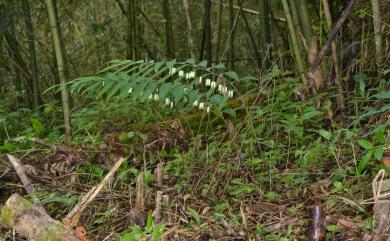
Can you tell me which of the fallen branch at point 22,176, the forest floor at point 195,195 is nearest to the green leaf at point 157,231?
the forest floor at point 195,195

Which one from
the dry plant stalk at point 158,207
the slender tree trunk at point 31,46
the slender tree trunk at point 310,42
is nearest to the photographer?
the dry plant stalk at point 158,207

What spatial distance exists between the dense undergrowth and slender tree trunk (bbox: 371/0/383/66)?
0.11 metres

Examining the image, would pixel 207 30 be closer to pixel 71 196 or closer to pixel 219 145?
pixel 219 145

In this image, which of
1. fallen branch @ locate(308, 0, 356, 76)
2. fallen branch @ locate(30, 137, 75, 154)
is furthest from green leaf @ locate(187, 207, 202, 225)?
fallen branch @ locate(308, 0, 356, 76)

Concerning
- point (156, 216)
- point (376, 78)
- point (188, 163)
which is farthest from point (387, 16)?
point (156, 216)

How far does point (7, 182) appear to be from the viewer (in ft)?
9.20

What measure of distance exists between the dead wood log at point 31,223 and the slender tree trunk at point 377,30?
72.7 inches

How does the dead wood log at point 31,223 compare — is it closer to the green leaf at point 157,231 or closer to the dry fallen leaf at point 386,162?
the green leaf at point 157,231

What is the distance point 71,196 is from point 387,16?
6.60 feet

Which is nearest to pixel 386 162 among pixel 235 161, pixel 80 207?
pixel 235 161

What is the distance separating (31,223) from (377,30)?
196cm

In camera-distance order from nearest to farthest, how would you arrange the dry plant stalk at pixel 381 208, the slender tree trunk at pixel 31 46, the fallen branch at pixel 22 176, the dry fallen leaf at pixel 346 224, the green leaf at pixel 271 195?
the dry plant stalk at pixel 381 208 → the dry fallen leaf at pixel 346 224 → the green leaf at pixel 271 195 → the fallen branch at pixel 22 176 → the slender tree trunk at pixel 31 46

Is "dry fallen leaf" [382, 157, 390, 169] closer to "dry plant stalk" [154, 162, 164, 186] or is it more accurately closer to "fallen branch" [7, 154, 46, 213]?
"dry plant stalk" [154, 162, 164, 186]

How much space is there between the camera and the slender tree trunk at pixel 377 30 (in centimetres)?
297
